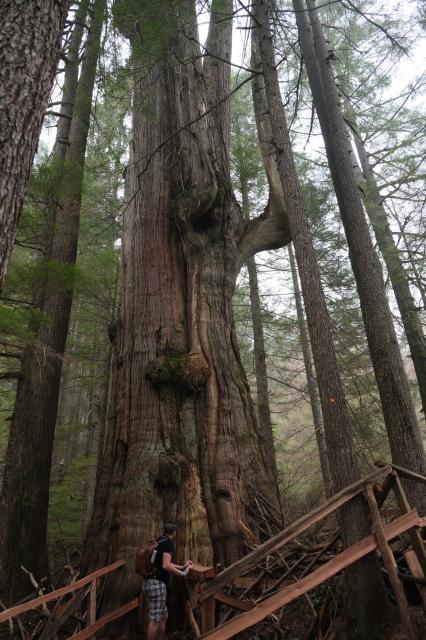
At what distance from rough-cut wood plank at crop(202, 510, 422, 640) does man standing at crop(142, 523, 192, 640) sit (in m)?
1.16

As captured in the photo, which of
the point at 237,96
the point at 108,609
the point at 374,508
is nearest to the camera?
the point at 374,508

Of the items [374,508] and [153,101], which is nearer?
[374,508]

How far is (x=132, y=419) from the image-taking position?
17.4ft

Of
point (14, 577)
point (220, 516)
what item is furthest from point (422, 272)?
point (14, 577)

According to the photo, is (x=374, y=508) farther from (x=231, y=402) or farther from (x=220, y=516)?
(x=231, y=402)

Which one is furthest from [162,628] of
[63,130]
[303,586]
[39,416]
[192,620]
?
[63,130]

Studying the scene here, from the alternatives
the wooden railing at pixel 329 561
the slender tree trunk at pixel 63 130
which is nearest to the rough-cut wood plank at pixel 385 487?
the wooden railing at pixel 329 561

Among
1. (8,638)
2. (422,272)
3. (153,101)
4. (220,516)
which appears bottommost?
(8,638)

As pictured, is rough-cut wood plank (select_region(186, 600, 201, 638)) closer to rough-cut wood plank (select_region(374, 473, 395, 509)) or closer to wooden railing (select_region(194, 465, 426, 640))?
wooden railing (select_region(194, 465, 426, 640))

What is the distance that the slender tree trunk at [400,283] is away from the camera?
10.1 m

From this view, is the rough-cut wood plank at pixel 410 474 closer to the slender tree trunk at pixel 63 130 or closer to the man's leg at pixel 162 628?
the man's leg at pixel 162 628

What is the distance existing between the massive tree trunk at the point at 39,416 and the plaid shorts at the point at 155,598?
10.0 ft

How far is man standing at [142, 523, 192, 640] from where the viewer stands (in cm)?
373

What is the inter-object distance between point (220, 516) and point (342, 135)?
18.3 ft
